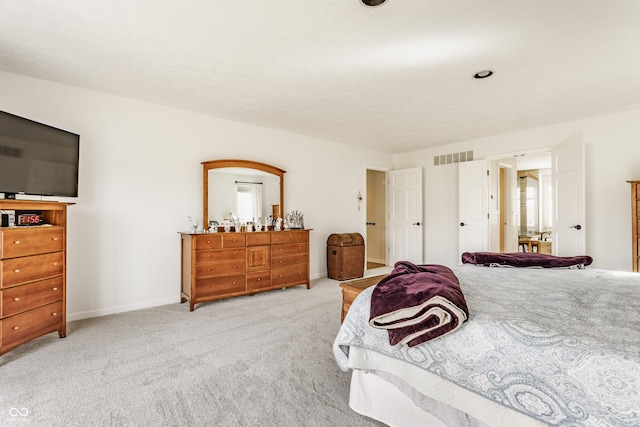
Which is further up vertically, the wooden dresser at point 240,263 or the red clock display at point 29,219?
the red clock display at point 29,219

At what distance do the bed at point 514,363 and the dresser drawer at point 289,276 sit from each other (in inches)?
102

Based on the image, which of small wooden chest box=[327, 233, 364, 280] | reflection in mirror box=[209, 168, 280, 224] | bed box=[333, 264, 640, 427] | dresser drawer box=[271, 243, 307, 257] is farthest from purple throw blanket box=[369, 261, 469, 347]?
small wooden chest box=[327, 233, 364, 280]

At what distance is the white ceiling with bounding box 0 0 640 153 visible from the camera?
6.65 ft

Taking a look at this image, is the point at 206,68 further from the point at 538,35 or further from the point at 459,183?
the point at 459,183

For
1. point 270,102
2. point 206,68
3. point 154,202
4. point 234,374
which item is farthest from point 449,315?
point 154,202

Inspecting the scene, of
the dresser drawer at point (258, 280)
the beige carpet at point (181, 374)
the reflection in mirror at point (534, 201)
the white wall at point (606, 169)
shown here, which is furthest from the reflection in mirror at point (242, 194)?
the reflection in mirror at point (534, 201)

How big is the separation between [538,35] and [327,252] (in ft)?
13.3

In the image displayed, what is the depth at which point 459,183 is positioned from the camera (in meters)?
5.45

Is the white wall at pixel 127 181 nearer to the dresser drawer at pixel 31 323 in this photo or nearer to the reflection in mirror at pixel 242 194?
the reflection in mirror at pixel 242 194

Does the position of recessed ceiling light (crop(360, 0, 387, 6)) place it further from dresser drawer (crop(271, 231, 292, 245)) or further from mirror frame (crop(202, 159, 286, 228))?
dresser drawer (crop(271, 231, 292, 245))

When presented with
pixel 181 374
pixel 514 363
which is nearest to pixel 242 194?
pixel 181 374

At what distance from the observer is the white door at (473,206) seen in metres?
5.16

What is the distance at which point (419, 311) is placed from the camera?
4.46ft

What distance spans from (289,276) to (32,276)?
2.74 m
